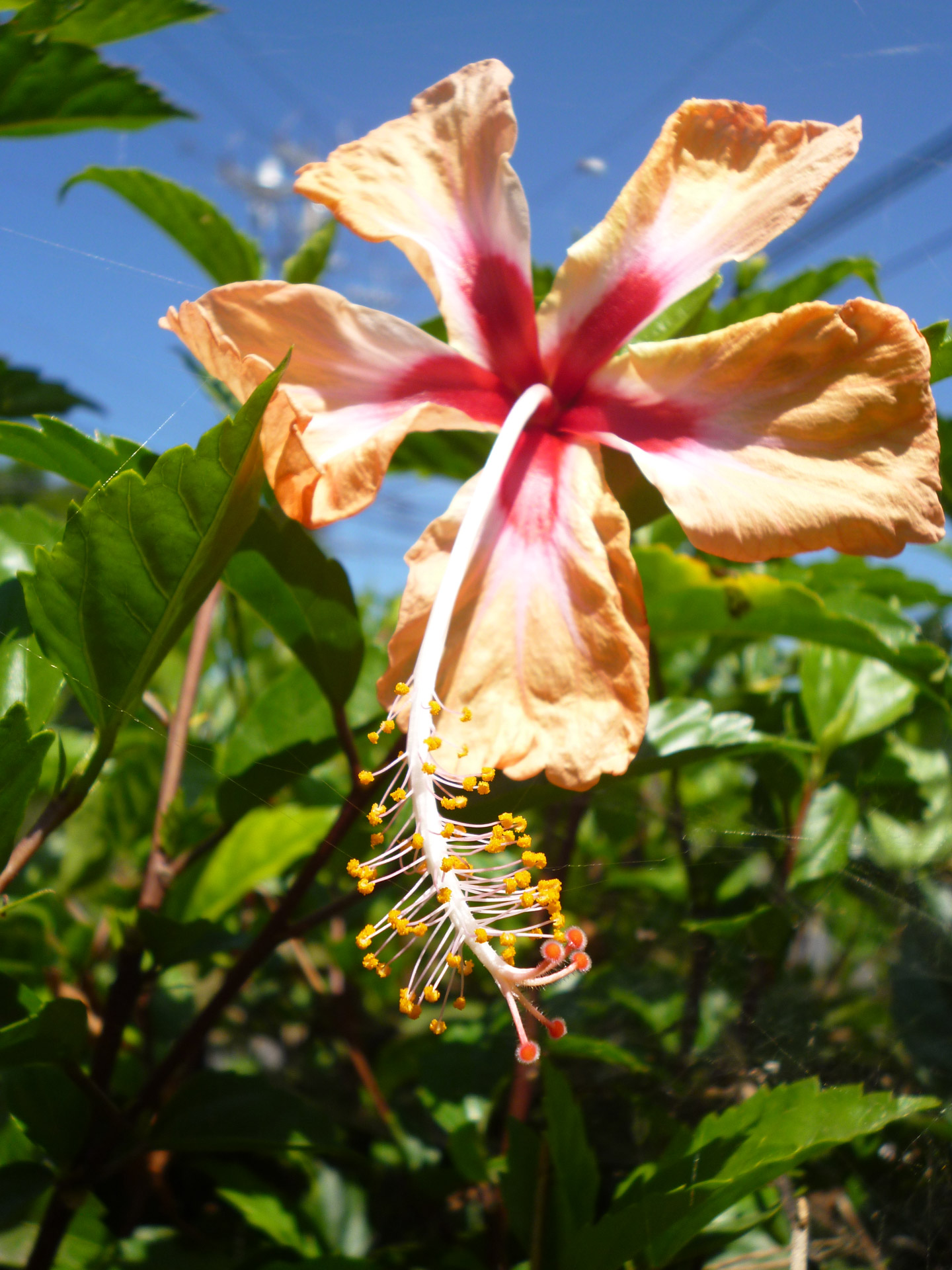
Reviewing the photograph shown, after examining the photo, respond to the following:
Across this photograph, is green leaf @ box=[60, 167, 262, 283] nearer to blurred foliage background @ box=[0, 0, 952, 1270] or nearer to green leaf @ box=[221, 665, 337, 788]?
blurred foliage background @ box=[0, 0, 952, 1270]

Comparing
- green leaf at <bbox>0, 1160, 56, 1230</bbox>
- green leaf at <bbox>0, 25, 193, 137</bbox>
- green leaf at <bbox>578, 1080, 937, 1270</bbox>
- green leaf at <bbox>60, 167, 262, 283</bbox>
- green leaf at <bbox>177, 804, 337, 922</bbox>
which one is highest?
green leaf at <bbox>0, 25, 193, 137</bbox>

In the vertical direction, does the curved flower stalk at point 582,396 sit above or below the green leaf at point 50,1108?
above

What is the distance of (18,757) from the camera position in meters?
0.59

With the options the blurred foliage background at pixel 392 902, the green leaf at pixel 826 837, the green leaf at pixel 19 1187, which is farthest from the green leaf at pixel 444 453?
the green leaf at pixel 19 1187

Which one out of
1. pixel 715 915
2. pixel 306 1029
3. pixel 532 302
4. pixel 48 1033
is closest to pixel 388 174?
pixel 532 302

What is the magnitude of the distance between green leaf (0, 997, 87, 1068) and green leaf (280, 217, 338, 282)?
2.48 feet

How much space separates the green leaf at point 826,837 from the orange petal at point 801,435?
15.6 inches

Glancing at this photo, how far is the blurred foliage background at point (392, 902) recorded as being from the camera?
0.62m

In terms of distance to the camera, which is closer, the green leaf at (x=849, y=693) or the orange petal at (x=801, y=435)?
the orange petal at (x=801, y=435)

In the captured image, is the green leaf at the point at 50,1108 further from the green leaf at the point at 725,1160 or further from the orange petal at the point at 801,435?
the orange petal at the point at 801,435

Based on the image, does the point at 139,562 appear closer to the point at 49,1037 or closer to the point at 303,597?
the point at 303,597

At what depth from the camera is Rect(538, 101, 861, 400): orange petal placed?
0.58 meters

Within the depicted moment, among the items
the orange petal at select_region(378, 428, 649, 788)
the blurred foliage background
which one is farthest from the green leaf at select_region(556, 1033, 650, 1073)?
the orange petal at select_region(378, 428, 649, 788)

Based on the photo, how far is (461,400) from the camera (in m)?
0.70
